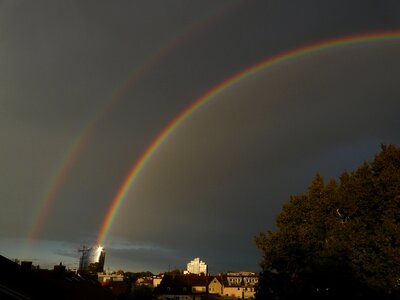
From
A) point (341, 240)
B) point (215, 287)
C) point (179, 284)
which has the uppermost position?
point (215, 287)

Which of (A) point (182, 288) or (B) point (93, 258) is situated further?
(B) point (93, 258)

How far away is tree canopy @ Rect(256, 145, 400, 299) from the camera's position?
2916 centimetres

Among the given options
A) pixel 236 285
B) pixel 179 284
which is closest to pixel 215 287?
pixel 236 285

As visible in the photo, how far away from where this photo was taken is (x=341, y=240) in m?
31.2

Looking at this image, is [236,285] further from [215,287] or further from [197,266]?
[197,266]

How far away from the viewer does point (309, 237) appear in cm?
3478

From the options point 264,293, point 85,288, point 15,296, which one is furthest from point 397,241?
point 85,288

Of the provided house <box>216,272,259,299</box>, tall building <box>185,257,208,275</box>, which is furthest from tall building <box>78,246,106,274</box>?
house <box>216,272,259,299</box>

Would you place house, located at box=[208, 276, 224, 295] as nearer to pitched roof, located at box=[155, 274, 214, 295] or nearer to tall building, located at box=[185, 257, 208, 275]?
pitched roof, located at box=[155, 274, 214, 295]

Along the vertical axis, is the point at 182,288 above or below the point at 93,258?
below

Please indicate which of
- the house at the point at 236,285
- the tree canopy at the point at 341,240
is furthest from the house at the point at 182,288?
the tree canopy at the point at 341,240

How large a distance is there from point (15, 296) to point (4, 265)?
2131 mm

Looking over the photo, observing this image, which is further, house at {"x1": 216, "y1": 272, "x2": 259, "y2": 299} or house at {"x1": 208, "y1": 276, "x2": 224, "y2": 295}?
house at {"x1": 216, "y1": 272, "x2": 259, "y2": 299}

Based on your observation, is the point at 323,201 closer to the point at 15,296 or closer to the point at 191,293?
the point at 15,296
